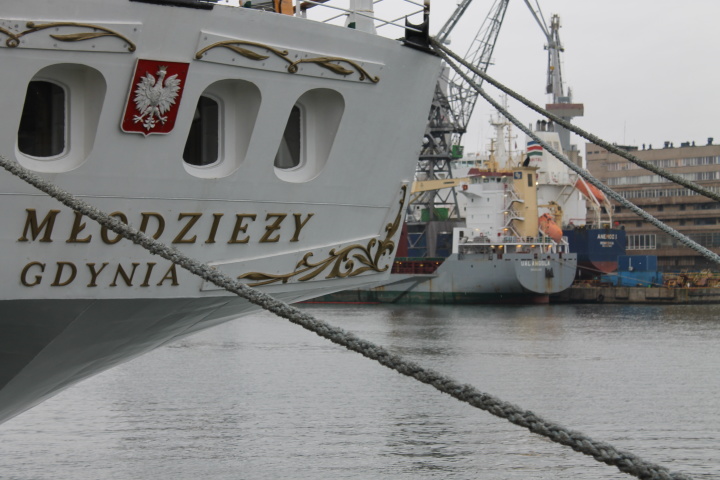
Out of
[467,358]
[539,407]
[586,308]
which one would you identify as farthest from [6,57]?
[586,308]

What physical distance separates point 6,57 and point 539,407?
17.4 m

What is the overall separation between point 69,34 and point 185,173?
4.07ft

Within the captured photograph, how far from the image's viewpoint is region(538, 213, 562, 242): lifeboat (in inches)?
2566

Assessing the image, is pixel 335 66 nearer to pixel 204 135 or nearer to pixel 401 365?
pixel 204 135

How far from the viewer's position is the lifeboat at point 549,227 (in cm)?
6519

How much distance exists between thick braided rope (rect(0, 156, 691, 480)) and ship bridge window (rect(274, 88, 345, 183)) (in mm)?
1965

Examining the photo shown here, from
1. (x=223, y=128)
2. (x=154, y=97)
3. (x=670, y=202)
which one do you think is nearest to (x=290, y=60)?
(x=223, y=128)

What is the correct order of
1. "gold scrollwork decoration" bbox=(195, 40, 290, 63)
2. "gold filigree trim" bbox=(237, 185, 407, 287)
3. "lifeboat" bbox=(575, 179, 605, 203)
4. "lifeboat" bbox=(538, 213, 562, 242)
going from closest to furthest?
"gold scrollwork decoration" bbox=(195, 40, 290, 63)
"gold filigree trim" bbox=(237, 185, 407, 287)
"lifeboat" bbox=(538, 213, 562, 242)
"lifeboat" bbox=(575, 179, 605, 203)

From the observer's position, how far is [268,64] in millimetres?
7590

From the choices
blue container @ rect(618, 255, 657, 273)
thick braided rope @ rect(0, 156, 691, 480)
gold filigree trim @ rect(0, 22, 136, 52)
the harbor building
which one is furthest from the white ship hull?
the harbor building

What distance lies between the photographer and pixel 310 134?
827 centimetres

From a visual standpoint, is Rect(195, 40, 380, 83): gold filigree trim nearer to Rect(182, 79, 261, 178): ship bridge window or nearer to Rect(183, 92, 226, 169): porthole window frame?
Rect(182, 79, 261, 178): ship bridge window

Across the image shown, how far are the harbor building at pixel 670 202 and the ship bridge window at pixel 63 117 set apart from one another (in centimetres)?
8527

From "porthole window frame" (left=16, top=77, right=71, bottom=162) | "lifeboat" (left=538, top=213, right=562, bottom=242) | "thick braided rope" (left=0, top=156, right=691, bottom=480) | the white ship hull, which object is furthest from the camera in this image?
"lifeboat" (left=538, top=213, right=562, bottom=242)
